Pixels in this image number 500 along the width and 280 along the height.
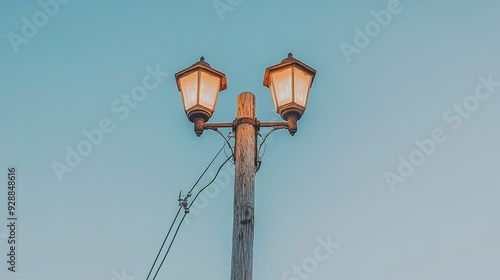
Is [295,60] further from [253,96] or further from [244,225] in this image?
[244,225]

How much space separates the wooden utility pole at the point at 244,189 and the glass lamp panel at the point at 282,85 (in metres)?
0.20

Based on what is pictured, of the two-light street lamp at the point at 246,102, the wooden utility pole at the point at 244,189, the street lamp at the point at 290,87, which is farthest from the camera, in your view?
the street lamp at the point at 290,87

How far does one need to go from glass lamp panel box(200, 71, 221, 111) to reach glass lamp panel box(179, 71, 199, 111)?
1.8 inches

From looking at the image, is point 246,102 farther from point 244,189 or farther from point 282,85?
point 244,189

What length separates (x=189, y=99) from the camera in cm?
372

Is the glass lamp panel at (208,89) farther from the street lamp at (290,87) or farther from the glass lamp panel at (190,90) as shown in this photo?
the street lamp at (290,87)

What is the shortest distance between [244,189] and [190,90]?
0.89 meters

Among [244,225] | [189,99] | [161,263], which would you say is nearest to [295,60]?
[189,99]

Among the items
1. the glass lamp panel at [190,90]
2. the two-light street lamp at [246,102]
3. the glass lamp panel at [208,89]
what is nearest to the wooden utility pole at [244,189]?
the two-light street lamp at [246,102]

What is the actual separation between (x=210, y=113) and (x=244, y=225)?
92 centimetres

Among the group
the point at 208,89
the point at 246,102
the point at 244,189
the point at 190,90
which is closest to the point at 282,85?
the point at 246,102

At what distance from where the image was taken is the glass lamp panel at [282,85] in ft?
11.9

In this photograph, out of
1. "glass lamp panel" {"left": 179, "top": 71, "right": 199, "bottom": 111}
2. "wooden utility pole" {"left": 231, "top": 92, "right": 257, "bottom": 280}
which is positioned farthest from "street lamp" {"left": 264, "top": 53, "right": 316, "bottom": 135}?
"glass lamp panel" {"left": 179, "top": 71, "right": 199, "bottom": 111}

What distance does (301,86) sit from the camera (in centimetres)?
368
